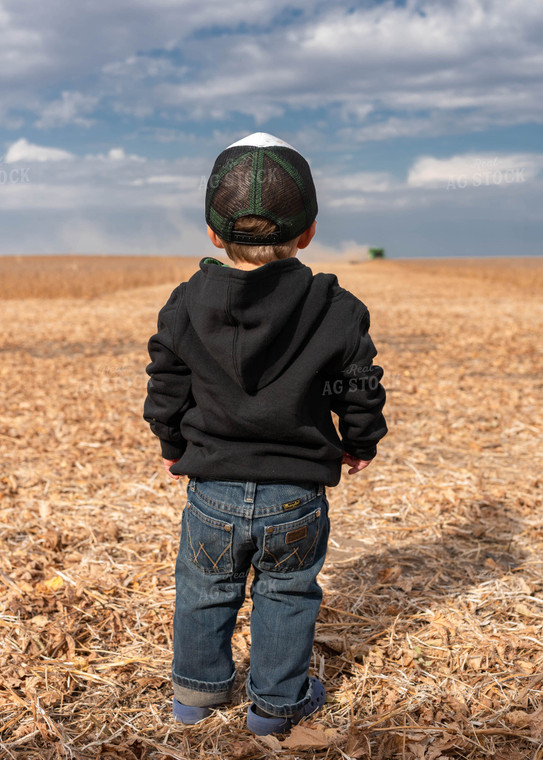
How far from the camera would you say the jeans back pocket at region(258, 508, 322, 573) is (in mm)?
2189

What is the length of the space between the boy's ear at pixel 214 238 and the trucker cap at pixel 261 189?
0.12 ft

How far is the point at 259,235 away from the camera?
2.07 meters

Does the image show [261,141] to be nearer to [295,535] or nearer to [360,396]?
[360,396]

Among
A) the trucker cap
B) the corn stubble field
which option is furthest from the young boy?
the corn stubble field

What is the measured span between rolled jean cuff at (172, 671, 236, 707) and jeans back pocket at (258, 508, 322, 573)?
22.9 inches

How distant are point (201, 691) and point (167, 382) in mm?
1195

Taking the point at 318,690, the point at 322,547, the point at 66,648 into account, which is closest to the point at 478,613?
the point at 318,690

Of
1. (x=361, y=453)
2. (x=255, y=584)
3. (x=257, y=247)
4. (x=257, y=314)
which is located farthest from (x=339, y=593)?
(x=257, y=247)

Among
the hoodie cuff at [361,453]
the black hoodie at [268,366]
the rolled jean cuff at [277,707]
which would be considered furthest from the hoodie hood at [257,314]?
the rolled jean cuff at [277,707]

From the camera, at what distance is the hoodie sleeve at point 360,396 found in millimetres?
2150

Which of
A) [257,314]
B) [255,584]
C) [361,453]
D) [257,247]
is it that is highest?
[257,247]

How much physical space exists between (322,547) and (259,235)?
1.12m

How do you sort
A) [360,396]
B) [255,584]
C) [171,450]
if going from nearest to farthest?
[360,396], [255,584], [171,450]

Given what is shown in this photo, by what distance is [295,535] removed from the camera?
221 centimetres
